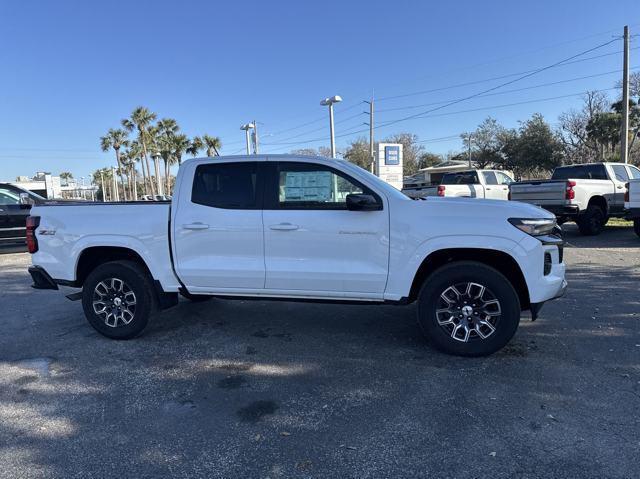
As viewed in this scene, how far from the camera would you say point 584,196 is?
1259cm

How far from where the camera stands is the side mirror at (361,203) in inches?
169

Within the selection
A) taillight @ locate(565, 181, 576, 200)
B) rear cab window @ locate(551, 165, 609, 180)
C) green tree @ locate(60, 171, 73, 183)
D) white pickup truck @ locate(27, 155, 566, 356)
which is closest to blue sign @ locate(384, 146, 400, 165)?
rear cab window @ locate(551, 165, 609, 180)

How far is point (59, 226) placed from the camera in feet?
16.7

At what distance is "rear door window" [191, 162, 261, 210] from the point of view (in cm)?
476

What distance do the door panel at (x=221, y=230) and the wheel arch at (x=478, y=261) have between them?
1.52 metres

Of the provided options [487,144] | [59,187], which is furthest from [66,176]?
[487,144]

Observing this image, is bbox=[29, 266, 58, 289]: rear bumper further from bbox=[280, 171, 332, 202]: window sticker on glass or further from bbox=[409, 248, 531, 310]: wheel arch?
bbox=[409, 248, 531, 310]: wheel arch

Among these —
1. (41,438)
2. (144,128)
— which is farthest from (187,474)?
(144,128)

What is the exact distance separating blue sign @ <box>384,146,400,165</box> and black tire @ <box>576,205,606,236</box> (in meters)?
9.80

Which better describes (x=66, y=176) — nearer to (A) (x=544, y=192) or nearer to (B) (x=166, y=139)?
(B) (x=166, y=139)

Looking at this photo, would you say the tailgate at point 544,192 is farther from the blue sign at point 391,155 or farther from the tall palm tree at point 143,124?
the tall palm tree at point 143,124

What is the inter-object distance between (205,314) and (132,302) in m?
1.21

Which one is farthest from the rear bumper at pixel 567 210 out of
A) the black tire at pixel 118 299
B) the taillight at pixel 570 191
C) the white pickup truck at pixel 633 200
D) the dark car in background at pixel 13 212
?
the dark car in background at pixel 13 212

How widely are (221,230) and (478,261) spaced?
2472 mm
